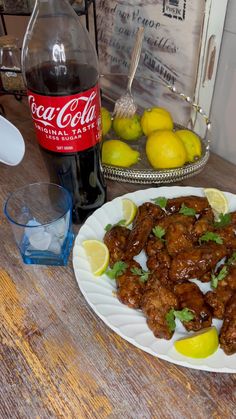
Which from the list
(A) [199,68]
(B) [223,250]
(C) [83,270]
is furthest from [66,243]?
(A) [199,68]

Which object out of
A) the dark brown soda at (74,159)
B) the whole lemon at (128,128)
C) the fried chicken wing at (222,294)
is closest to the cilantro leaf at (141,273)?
the fried chicken wing at (222,294)

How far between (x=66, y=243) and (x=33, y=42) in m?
0.39

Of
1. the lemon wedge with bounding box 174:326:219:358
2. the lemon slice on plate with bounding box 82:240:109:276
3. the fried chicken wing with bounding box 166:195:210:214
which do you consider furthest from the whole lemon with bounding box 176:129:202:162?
the lemon wedge with bounding box 174:326:219:358

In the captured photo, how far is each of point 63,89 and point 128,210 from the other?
0.92ft

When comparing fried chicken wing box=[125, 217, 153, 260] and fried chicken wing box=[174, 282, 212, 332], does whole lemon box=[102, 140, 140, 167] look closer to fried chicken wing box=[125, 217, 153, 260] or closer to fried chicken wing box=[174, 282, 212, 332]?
fried chicken wing box=[125, 217, 153, 260]

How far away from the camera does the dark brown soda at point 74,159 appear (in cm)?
67

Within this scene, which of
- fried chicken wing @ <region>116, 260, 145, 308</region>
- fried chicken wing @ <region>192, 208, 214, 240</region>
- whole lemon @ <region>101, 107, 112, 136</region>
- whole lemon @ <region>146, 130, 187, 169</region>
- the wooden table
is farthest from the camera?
whole lemon @ <region>101, 107, 112, 136</region>

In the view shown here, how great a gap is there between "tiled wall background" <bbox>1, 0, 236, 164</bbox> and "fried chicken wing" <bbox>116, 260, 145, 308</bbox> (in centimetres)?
56

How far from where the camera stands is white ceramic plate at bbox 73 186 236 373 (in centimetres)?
54

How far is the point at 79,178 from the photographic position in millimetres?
772

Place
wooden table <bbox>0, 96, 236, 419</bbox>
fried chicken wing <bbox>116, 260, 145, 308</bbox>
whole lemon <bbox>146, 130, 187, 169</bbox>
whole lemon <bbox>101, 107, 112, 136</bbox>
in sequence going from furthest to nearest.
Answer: whole lemon <bbox>101, 107, 112, 136</bbox>, whole lemon <bbox>146, 130, 187, 169</bbox>, fried chicken wing <bbox>116, 260, 145, 308</bbox>, wooden table <bbox>0, 96, 236, 419</bbox>

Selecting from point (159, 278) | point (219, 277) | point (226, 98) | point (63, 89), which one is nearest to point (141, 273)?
point (159, 278)

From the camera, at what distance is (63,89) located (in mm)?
665

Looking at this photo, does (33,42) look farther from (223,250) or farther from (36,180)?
(223,250)
